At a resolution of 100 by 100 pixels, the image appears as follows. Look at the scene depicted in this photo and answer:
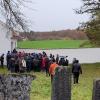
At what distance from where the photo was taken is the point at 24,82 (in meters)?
7.27

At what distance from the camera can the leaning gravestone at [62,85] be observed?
7.17 metres

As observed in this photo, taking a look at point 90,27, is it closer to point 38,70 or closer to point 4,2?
point 38,70

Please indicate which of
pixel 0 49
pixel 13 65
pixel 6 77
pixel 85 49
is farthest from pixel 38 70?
pixel 6 77

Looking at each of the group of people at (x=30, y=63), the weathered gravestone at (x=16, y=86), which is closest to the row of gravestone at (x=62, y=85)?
the weathered gravestone at (x=16, y=86)

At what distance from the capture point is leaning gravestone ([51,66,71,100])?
7.17m

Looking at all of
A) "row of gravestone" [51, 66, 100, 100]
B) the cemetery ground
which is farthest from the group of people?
"row of gravestone" [51, 66, 100, 100]

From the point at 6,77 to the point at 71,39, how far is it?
74.2 metres

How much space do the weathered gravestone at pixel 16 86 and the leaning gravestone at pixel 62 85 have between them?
1.37 ft

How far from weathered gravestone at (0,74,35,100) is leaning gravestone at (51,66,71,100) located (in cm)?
42

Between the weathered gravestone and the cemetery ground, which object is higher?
the weathered gravestone

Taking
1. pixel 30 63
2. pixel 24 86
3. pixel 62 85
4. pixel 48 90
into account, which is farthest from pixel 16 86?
pixel 30 63

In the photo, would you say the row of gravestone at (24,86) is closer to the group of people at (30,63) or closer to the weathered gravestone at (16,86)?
the weathered gravestone at (16,86)

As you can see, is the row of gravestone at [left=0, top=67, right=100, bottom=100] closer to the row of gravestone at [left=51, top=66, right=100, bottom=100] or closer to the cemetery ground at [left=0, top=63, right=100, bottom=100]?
the row of gravestone at [left=51, top=66, right=100, bottom=100]

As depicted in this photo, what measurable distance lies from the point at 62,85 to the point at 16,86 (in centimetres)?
69
